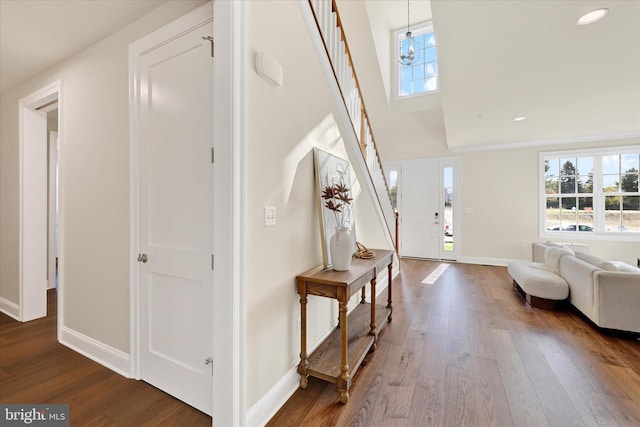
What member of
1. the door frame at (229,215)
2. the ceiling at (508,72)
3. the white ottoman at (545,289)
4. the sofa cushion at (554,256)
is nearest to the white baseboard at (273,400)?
the door frame at (229,215)

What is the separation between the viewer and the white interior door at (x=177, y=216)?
156cm

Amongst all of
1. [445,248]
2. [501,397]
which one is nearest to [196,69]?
[501,397]

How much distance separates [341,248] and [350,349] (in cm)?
74

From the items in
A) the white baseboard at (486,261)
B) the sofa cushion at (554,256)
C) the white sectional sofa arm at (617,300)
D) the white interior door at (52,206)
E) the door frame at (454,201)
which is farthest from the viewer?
the door frame at (454,201)

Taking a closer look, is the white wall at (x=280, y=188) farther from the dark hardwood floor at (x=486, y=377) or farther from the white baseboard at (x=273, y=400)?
the dark hardwood floor at (x=486, y=377)

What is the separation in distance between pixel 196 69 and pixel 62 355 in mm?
2427

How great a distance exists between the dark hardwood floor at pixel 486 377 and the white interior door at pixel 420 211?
299 cm

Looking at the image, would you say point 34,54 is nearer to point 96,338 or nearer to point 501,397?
point 96,338

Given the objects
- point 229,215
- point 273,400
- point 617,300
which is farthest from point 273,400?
point 617,300

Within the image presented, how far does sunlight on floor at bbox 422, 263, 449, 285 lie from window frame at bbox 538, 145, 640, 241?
1853 mm

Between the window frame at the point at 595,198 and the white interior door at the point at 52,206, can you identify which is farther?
the window frame at the point at 595,198

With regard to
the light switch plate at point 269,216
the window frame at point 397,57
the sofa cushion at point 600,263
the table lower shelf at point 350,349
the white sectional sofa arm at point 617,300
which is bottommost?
the table lower shelf at point 350,349

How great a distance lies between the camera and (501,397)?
5.57 feet

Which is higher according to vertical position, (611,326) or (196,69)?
(196,69)
